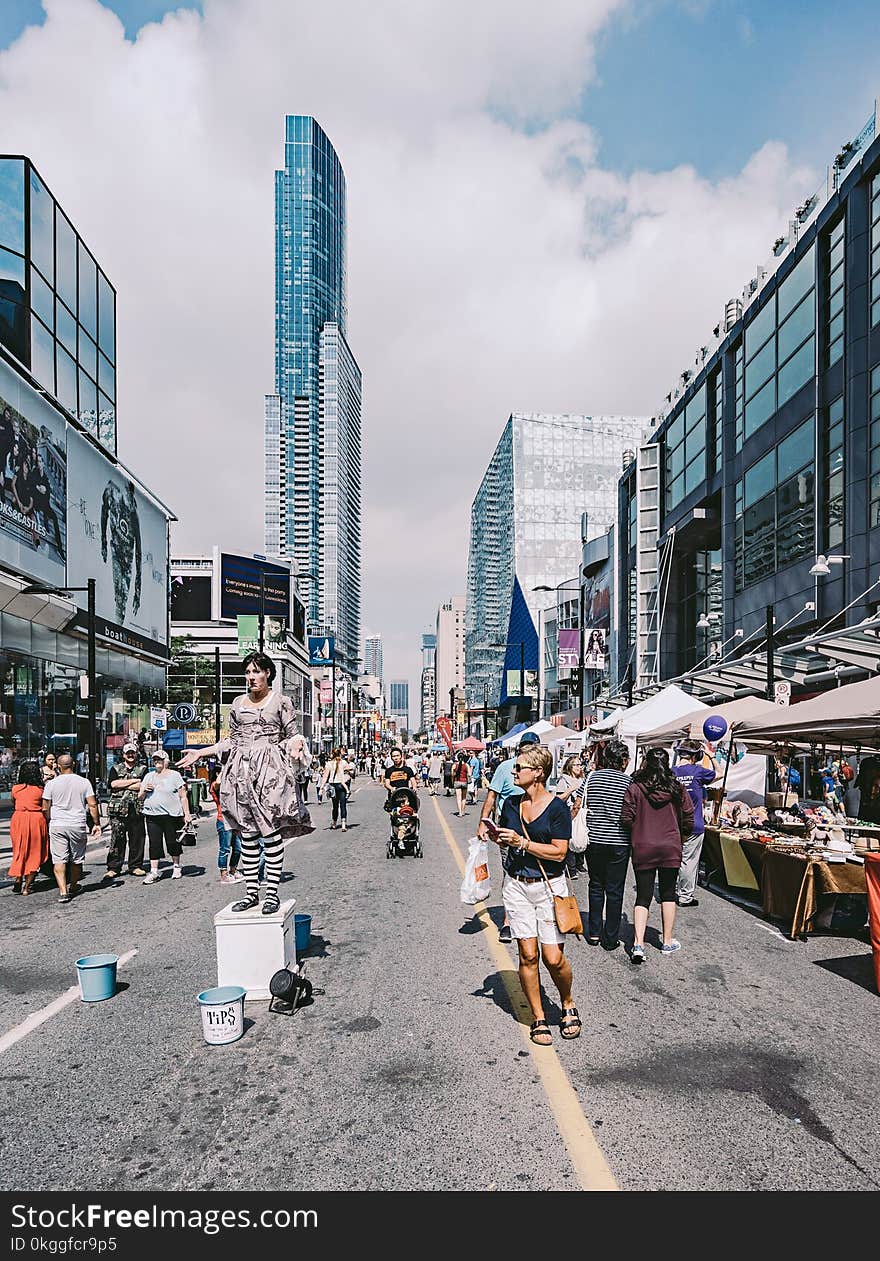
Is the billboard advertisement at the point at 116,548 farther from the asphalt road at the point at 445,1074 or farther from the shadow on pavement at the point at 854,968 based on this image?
the shadow on pavement at the point at 854,968

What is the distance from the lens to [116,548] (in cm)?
4431

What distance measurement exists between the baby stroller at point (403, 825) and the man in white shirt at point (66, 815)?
5.63m

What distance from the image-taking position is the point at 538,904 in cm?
552

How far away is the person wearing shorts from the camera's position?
12.2 m

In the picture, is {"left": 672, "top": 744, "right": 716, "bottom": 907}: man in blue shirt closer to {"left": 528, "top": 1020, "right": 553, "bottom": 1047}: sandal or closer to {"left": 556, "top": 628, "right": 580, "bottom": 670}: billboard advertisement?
{"left": 528, "top": 1020, "right": 553, "bottom": 1047}: sandal

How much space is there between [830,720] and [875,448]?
1762 cm

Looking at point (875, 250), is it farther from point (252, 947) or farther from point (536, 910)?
point (252, 947)

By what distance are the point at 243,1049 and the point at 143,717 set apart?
49101 millimetres

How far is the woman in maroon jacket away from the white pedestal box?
10.9 ft

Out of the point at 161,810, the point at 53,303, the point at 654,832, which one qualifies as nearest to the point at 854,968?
the point at 654,832

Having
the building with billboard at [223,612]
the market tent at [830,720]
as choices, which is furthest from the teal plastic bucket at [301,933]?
the building with billboard at [223,612]

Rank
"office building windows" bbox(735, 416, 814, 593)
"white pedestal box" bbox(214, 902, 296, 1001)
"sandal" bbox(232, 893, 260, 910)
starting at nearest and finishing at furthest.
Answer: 1. "white pedestal box" bbox(214, 902, 296, 1001)
2. "sandal" bbox(232, 893, 260, 910)
3. "office building windows" bbox(735, 416, 814, 593)

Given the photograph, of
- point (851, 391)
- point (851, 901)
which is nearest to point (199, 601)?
point (851, 391)

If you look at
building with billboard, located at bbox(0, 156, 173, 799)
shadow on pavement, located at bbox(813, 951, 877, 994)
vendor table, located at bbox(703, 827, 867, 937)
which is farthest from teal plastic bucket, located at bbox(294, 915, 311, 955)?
building with billboard, located at bbox(0, 156, 173, 799)
